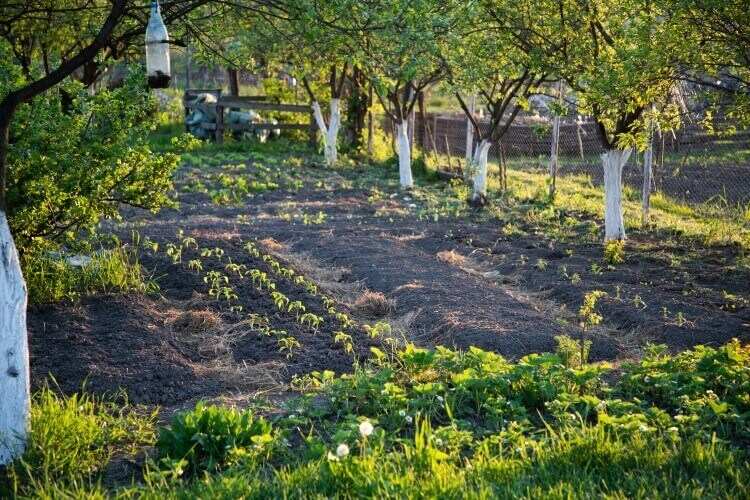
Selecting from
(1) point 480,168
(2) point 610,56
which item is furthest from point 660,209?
(2) point 610,56

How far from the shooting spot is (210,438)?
4512 mm

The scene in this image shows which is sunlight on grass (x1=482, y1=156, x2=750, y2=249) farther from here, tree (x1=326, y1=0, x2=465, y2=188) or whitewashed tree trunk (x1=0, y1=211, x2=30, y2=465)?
whitewashed tree trunk (x1=0, y1=211, x2=30, y2=465)

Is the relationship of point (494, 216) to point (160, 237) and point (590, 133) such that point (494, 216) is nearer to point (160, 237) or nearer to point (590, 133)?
point (160, 237)

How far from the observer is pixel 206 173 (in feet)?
59.3

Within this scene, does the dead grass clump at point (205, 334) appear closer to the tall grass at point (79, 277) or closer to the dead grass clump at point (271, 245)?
the tall grass at point (79, 277)

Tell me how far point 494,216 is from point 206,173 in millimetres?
6827

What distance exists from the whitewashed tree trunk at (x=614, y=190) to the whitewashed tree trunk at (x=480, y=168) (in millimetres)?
3474

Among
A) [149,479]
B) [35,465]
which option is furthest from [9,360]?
[149,479]

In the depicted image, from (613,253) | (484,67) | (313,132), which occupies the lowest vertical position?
(613,253)

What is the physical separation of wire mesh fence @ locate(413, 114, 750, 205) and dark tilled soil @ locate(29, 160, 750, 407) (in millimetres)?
4199

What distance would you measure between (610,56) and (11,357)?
23.9ft

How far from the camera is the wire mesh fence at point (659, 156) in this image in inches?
646

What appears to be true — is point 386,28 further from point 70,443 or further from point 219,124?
point 219,124

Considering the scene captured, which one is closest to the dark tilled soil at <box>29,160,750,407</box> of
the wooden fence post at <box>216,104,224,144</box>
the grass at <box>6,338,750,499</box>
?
the grass at <box>6,338,750,499</box>
